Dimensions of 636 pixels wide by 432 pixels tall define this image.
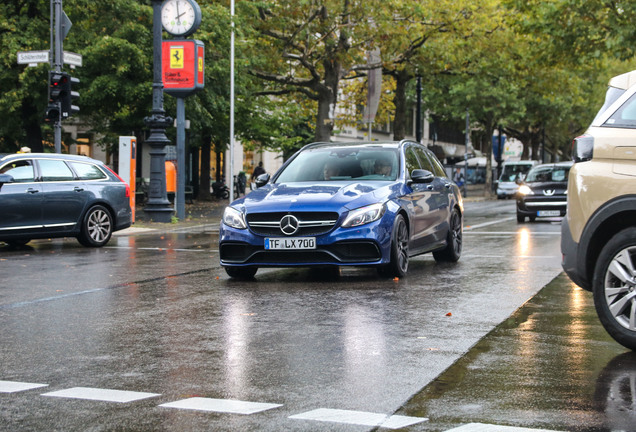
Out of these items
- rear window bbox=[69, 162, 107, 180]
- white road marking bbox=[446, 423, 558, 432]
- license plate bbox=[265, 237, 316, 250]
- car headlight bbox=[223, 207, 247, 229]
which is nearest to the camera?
white road marking bbox=[446, 423, 558, 432]

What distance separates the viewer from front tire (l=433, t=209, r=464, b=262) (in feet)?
44.5

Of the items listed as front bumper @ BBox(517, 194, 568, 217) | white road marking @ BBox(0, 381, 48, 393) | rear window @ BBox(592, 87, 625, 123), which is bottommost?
white road marking @ BBox(0, 381, 48, 393)

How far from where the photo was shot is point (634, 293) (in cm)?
Answer: 652

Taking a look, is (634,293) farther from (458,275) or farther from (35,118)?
(35,118)

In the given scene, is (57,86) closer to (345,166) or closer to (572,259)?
(345,166)

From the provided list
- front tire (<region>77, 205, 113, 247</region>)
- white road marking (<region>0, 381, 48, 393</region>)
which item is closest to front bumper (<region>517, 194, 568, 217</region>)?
front tire (<region>77, 205, 113, 247</region>)

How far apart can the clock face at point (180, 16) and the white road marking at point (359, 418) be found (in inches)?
814

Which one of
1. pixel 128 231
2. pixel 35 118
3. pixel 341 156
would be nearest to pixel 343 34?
pixel 35 118

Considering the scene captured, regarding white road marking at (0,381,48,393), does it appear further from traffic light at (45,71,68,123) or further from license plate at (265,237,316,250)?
traffic light at (45,71,68,123)

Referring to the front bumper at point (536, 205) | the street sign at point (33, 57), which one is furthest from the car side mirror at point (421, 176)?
the front bumper at point (536, 205)

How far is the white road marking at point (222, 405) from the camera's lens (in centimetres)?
503

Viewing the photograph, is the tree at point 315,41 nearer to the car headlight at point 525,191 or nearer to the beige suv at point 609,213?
the car headlight at point 525,191

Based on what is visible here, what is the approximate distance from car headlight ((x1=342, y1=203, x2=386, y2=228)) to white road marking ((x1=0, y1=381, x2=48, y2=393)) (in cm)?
535

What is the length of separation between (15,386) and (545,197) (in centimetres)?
2189
